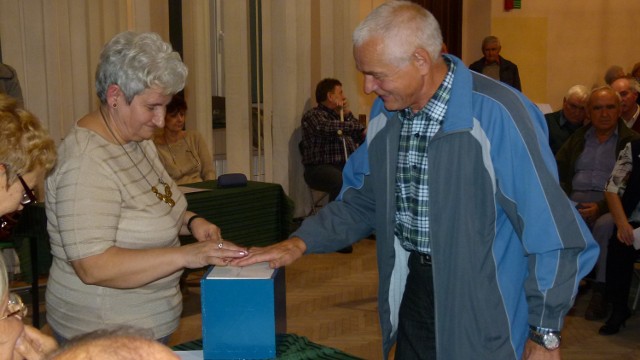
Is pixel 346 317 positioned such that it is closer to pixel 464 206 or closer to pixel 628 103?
pixel 628 103

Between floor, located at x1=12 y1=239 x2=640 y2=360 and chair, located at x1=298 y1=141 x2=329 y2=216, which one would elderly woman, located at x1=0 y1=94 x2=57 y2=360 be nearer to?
floor, located at x1=12 y1=239 x2=640 y2=360

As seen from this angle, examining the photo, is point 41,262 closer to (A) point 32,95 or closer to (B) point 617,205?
(A) point 32,95

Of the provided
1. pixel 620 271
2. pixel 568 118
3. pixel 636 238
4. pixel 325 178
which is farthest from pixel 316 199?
pixel 636 238

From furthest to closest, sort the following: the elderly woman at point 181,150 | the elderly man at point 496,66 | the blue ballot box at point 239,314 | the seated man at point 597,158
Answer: the elderly man at point 496,66 → the elderly woman at point 181,150 → the seated man at point 597,158 → the blue ballot box at point 239,314

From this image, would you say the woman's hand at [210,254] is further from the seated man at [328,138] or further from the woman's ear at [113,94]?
the seated man at [328,138]

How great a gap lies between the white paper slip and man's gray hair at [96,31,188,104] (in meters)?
0.51

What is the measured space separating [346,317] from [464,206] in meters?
3.42

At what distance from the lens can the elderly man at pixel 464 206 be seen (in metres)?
2.09

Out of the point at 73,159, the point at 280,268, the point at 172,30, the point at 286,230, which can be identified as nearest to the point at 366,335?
the point at 286,230

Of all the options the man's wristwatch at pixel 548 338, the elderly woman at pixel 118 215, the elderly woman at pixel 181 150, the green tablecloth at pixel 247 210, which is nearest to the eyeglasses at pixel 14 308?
the elderly woman at pixel 118 215

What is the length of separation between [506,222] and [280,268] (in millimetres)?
640

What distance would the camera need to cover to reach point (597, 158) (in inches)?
233

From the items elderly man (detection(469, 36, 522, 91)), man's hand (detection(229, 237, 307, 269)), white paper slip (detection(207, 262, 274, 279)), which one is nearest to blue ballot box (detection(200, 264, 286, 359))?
white paper slip (detection(207, 262, 274, 279))

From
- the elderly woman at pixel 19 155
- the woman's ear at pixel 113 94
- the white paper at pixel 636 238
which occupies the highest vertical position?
the woman's ear at pixel 113 94
